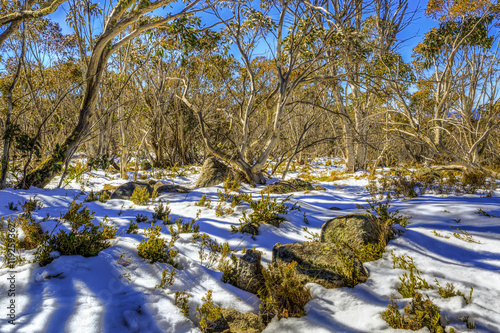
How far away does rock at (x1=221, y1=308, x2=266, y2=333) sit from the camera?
1981 mm

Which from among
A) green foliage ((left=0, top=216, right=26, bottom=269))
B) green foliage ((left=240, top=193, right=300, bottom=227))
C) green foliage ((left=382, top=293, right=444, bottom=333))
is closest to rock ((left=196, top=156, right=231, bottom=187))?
green foliage ((left=240, top=193, right=300, bottom=227))

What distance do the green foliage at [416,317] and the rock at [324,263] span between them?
507 millimetres

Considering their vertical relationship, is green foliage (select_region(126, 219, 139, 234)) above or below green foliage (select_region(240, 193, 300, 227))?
below

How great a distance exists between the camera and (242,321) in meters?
2.05

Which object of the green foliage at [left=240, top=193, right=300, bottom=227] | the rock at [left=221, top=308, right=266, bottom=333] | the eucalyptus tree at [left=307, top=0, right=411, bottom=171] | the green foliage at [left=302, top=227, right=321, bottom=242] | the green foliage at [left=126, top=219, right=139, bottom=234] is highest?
the eucalyptus tree at [left=307, top=0, right=411, bottom=171]

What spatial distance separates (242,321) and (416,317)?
1300mm

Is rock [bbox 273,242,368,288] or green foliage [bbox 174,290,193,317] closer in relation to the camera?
green foliage [bbox 174,290,193,317]

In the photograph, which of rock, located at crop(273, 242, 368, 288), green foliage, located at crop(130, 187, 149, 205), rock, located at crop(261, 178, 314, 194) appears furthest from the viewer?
rock, located at crop(261, 178, 314, 194)

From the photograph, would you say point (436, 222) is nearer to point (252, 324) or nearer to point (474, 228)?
point (474, 228)

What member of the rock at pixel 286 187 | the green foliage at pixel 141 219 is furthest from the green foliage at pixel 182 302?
the rock at pixel 286 187

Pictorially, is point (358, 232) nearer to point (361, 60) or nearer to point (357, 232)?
point (357, 232)

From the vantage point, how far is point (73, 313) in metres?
1.87

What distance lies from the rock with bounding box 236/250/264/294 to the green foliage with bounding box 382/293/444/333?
1.13 meters

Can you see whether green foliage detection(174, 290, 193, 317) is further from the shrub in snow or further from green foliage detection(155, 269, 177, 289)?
green foliage detection(155, 269, 177, 289)
